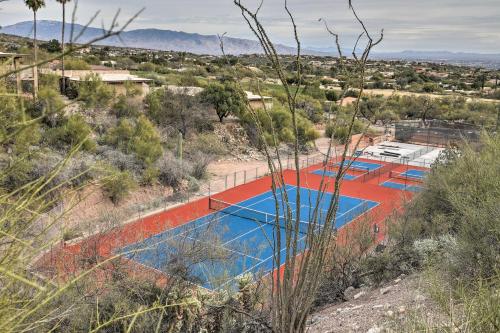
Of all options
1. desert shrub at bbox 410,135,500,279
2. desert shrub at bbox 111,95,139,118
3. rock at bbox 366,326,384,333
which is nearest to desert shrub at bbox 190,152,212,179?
desert shrub at bbox 111,95,139,118

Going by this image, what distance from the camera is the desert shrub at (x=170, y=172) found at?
29109 mm

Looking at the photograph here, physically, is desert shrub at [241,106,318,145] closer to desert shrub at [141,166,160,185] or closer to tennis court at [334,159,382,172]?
tennis court at [334,159,382,172]

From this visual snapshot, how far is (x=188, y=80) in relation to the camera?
5484 cm

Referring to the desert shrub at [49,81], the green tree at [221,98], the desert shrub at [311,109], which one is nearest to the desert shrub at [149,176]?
the desert shrub at [49,81]

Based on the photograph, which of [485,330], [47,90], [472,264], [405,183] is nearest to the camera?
[485,330]

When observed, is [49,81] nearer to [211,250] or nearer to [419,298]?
[211,250]

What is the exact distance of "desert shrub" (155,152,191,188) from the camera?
29.1 m

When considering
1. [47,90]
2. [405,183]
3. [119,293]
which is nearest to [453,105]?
[405,183]

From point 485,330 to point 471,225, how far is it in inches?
253

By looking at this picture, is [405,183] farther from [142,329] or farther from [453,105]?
[453,105]

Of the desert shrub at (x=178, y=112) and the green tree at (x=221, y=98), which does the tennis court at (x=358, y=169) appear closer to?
the green tree at (x=221, y=98)

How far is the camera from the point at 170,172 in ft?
95.9

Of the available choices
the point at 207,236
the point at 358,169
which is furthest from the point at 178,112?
the point at 207,236

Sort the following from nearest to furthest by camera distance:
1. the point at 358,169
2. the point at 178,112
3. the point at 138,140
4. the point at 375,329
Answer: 1. the point at 375,329
2. the point at 138,140
3. the point at 358,169
4. the point at 178,112
